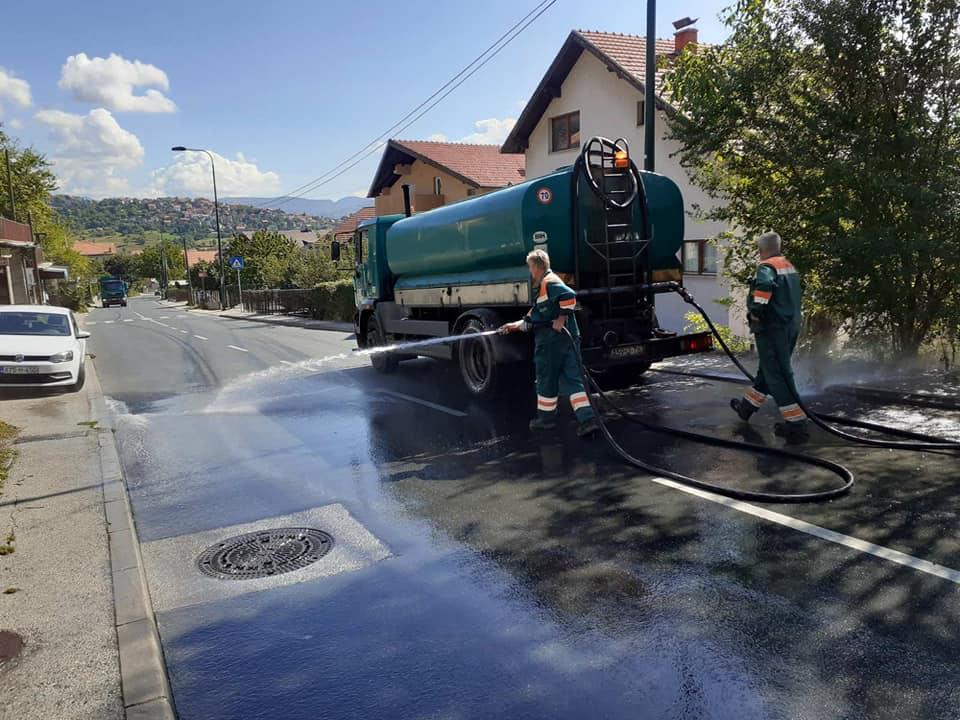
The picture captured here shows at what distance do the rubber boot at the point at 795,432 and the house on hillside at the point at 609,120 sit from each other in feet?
37.1

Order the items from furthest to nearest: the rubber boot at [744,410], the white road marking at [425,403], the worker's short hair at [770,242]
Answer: the white road marking at [425,403]
the rubber boot at [744,410]
the worker's short hair at [770,242]

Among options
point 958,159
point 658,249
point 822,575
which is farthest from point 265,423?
point 958,159

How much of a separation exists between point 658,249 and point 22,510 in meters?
7.34

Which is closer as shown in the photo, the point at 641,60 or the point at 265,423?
the point at 265,423

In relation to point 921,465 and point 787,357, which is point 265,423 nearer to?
point 787,357

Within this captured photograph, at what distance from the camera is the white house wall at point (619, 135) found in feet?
62.3

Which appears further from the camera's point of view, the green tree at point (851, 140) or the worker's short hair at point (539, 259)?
the green tree at point (851, 140)

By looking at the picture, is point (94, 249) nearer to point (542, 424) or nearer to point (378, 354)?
point (378, 354)

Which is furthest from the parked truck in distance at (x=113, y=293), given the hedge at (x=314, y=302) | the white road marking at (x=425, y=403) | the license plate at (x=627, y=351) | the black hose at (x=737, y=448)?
the black hose at (x=737, y=448)

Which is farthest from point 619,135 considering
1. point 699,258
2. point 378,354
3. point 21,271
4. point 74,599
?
point 21,271

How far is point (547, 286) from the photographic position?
7238 millimetres

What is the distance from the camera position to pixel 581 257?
8.55 metres

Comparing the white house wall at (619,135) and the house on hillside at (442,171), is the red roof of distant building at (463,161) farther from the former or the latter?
the white house wall at (619,135)

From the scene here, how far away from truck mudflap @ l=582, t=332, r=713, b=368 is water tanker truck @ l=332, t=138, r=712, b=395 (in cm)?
1
